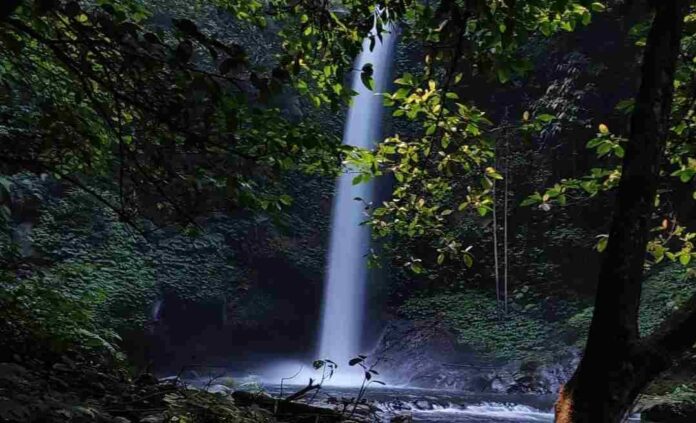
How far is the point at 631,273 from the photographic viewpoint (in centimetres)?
146

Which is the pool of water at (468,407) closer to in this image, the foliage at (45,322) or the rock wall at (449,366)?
the rock wall at (449,366)

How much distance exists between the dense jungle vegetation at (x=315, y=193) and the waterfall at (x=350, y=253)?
384mm

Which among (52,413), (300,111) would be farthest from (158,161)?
(300,111)

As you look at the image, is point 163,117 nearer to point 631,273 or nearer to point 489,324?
point 631,273

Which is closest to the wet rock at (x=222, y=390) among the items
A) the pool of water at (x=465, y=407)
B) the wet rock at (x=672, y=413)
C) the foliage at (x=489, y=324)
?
the pool of water at (x=465, y=407)

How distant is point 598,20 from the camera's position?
13375 millimetres

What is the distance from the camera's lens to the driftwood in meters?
2.16

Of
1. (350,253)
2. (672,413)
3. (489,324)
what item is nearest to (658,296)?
(489,324)

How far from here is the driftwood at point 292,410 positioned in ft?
7.09

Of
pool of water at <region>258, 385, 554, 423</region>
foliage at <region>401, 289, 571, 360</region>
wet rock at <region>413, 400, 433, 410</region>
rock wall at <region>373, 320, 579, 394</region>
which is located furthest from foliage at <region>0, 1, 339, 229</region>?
foliage at <region>401, 289, 571, 360</region>

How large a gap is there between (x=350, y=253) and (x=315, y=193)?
6.84 ft

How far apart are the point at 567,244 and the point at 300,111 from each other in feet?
24.5

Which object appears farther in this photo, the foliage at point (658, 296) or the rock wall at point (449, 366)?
the rock wall at point (449, 366)

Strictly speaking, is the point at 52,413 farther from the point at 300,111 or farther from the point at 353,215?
the point at 353,215
